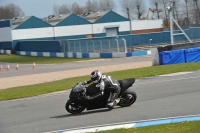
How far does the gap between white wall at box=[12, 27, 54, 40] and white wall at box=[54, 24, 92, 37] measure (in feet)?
4.03

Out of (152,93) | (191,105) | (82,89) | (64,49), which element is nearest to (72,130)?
(82,89)

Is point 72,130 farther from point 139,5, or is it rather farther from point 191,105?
point 139,5

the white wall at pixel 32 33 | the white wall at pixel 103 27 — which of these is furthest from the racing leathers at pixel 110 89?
the white wall at pixel 103 27

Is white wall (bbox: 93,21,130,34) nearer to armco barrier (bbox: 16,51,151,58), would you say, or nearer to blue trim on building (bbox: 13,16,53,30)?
blue trim on building (bbox: 13,16,53,30)

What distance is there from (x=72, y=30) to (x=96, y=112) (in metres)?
62.1

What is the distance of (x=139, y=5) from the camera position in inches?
4092

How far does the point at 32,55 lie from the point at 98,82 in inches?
2003

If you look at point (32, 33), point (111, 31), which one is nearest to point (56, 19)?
point (32, 33)

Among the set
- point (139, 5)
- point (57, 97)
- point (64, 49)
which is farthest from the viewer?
point (139, 5)

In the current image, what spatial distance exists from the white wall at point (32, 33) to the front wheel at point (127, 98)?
5818cm

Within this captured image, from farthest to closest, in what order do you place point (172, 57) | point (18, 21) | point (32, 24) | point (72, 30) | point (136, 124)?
point (18, 21), point (72, 30), point (32, 24), point (172, 57), point (136, 124)

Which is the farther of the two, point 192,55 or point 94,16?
point 94,16

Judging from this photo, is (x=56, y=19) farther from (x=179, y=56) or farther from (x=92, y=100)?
(x=92, y=100)

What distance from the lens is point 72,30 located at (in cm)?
7450
